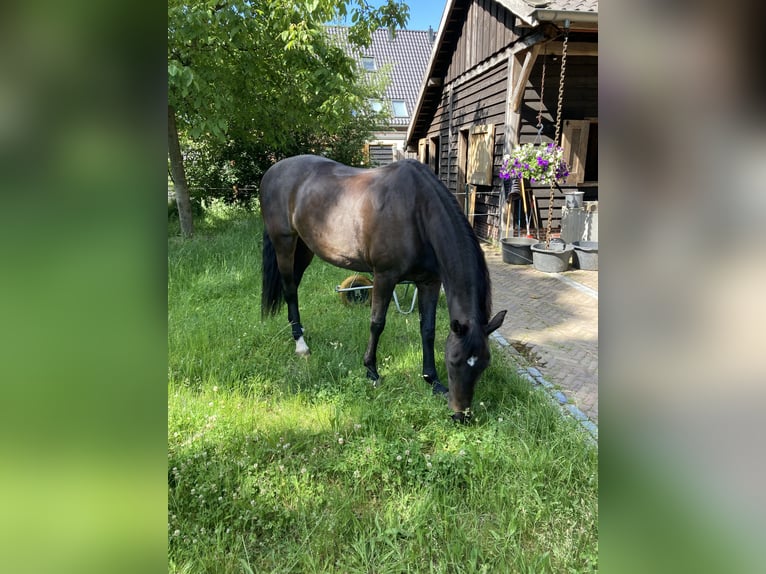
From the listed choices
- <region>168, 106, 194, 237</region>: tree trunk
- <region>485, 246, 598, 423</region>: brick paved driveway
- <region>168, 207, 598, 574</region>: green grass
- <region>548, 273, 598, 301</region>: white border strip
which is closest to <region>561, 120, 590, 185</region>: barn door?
<region>485, 246, 598, 423</region>: brick paved driveway

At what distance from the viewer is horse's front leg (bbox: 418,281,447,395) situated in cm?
356

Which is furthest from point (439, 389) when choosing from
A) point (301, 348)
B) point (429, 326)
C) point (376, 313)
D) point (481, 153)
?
point (481, 153)

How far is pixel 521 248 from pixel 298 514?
646cm

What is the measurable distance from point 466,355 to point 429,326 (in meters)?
0.88

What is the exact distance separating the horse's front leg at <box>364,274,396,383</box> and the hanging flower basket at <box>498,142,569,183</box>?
14.7ft

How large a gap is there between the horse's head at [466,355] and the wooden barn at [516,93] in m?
5.47

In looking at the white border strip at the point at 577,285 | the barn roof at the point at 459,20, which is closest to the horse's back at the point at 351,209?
the white border strip at the point at 577,285

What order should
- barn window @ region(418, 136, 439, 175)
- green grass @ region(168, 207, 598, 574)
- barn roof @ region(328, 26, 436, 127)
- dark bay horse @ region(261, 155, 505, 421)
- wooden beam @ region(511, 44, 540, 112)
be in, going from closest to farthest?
1. green grass @ region(168, 207, 598, 574)
2. dark bay horse @ region(261, 155, 505, 421)
3. wooden beam @ region(511, 44, 540, 112)
4. barn window @ region(418, 136, 439, 175)
5. barn roof @ region(328, 26, 436, 127)

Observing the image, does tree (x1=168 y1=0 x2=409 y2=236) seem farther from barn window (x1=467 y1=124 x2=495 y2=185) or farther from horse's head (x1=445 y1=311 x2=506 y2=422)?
horse's head (x1=445 y1=311 x2=506 y2=422)

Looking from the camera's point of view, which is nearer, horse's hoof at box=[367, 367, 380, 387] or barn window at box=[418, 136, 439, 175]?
horse's hoof at box=[367, 367, 380, 387]

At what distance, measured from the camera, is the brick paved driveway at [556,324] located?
3.81 meters

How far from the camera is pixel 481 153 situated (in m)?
9.64
